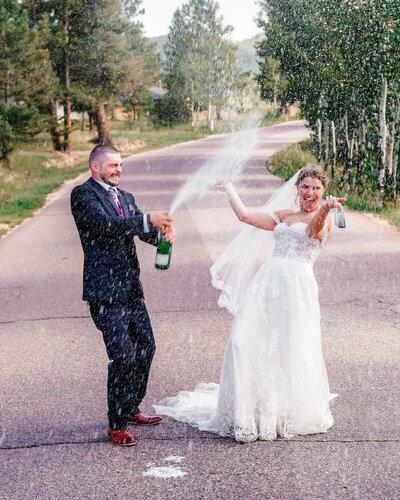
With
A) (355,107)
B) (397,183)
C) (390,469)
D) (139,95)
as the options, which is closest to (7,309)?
(390,469)

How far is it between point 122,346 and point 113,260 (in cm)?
60

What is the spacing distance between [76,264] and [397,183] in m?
12.1

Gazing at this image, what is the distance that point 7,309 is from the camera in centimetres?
923

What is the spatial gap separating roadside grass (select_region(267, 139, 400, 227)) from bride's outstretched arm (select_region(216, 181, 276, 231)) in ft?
37.7

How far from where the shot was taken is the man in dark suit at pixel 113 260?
4.65 meters

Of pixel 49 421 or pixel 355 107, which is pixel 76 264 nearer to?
pixel 49 421

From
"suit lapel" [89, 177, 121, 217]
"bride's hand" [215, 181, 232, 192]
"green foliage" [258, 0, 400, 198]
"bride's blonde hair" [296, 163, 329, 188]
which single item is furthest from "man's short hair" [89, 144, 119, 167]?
"green foliage" [258, 0, 400, 198]

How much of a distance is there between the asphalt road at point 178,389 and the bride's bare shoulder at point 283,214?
1587 millimetres

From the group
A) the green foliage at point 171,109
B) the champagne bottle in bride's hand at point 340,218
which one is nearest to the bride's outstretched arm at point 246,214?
the champagne bottle in bride's hand at point 340,218

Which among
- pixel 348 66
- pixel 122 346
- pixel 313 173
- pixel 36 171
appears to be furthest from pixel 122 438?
pixel 36 171

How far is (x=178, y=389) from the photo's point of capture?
599 centimetres

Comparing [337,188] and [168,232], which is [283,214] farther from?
[337,188]

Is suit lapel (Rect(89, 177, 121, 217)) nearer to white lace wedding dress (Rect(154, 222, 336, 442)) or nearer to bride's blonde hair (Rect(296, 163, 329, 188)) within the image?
white lace wedding dress (Rect(154, 222, 336, 442))

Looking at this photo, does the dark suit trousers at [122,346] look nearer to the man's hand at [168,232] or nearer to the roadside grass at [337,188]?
the man's hand at [168,232]
